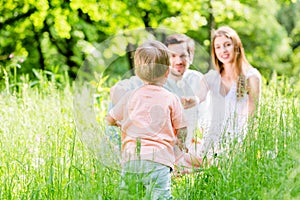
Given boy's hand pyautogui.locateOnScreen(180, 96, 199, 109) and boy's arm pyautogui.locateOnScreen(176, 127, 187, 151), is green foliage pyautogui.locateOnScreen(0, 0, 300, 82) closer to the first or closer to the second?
boy's hand pyautogui.locateOnScreen(180, 96, 199, 109)

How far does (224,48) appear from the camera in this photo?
4.78 metres

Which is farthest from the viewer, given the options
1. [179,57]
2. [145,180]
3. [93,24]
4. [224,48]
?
[93,24]

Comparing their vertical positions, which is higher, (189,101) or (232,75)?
(232,75)

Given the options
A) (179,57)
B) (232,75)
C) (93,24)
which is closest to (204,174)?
(179,57)

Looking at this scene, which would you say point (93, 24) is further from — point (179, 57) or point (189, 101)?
point (189, 101)

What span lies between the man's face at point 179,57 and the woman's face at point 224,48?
1470 millimetres

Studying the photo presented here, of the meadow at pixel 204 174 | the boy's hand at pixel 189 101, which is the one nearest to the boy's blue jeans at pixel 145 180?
the meadow at pixel 204 174

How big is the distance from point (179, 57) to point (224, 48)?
Result: 5.32 feet

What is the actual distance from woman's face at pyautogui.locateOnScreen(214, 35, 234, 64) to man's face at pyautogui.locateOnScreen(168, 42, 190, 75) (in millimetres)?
1470

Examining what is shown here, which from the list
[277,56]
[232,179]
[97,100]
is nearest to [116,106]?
[232,179]

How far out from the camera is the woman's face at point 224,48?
4770 millimetres

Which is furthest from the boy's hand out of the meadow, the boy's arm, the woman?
the woman

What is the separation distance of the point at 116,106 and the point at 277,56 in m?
14.1

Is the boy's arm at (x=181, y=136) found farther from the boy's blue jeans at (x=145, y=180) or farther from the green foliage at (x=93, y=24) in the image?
the green foliage at (x=93, y=24)
